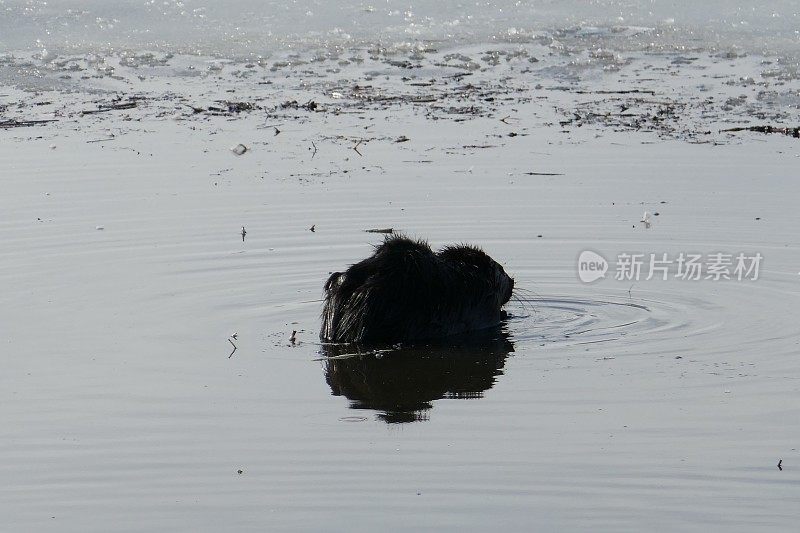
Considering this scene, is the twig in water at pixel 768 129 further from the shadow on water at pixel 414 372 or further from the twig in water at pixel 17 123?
the twig in water at pixel 17 123

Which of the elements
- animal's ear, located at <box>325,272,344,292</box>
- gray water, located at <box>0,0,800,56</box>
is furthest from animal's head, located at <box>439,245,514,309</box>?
gray water, located at <box>0,0,800,56</box>

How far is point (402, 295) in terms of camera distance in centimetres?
762

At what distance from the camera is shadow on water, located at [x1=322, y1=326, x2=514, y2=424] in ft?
21.9

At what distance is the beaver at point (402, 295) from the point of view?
24.6ft

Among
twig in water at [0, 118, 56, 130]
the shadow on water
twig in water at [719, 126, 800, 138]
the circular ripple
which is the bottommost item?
the shadow on water

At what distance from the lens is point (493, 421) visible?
20.1 feet

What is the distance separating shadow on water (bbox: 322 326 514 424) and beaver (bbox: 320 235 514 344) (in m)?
0.10

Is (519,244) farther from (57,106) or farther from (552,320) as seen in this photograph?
(57,106)

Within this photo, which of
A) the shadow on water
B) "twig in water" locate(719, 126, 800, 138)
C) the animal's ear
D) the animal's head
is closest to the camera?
the shadow on water

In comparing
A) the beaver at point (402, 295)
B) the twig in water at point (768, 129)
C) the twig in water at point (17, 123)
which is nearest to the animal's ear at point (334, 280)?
the beaver at point (402, 295)

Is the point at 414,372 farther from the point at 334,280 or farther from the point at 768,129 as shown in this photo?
the point at 768,129

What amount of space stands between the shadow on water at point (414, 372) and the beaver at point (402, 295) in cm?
10

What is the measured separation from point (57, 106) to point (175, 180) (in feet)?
15.4

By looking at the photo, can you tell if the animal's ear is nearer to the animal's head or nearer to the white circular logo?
the animal's head
